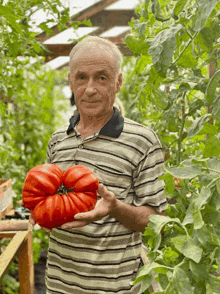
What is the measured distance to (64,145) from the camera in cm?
117

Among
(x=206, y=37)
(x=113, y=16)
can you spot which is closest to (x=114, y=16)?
(x=113, y=16)

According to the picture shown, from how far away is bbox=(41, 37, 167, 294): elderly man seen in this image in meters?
1.02

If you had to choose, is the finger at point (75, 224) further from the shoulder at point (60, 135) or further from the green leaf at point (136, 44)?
the green leaf at point (136, 44)

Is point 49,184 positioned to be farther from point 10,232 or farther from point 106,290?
point 10,232

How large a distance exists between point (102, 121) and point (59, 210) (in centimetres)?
34

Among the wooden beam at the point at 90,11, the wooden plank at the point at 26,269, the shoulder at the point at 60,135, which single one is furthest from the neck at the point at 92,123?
the wooden beam at the point at 90,11

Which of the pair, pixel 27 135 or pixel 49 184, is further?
pixel 27 135

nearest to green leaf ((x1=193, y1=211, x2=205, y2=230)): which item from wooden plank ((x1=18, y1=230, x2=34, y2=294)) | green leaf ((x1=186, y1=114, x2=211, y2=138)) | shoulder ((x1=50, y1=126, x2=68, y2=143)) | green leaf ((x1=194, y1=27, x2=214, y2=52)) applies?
green leaf ((x1=186, y1=114, x2=211, y2=138))

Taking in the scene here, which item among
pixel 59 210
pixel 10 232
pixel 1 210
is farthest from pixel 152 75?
pixel 1 210

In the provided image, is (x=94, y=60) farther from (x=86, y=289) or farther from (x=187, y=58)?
(x=86, y=289)

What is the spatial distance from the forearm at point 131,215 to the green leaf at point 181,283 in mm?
467

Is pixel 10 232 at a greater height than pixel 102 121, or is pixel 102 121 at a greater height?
pixel 102 121

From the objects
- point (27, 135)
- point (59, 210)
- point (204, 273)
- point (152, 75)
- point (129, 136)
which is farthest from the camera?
point (27, 135)

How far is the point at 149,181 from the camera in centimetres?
105
